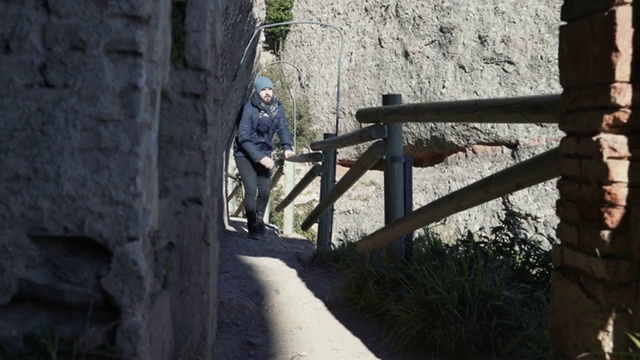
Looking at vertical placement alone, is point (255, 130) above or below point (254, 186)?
above

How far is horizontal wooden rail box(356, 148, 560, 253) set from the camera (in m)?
2.72

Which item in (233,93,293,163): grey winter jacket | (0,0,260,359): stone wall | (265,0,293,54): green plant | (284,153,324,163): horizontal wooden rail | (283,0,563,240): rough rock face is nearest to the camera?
(0,0,260,359): stone wall

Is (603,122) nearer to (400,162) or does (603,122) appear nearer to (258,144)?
(400,162)

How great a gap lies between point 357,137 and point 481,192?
1.65 metres

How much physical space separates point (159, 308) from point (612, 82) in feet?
5.05

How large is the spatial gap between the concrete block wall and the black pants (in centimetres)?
422

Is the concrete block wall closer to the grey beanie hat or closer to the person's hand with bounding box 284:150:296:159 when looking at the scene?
the grey beanie hat

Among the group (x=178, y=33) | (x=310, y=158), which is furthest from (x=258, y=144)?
(x=178, y=33)

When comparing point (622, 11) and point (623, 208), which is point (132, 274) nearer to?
point (623, 208)

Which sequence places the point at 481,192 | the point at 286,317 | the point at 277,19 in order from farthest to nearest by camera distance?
the point at 277,19 → the point at 286,317 → the point at 481,192

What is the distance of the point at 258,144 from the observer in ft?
21.0

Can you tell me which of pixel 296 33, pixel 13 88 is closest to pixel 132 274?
pixel 13 88

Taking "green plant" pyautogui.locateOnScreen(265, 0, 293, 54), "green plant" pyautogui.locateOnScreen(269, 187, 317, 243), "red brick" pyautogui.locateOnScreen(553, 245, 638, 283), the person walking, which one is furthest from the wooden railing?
"green plant" pyautogui.locateOnScreen(265, 0, 293, 54)

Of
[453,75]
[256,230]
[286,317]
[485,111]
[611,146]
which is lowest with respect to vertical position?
[286,317]
